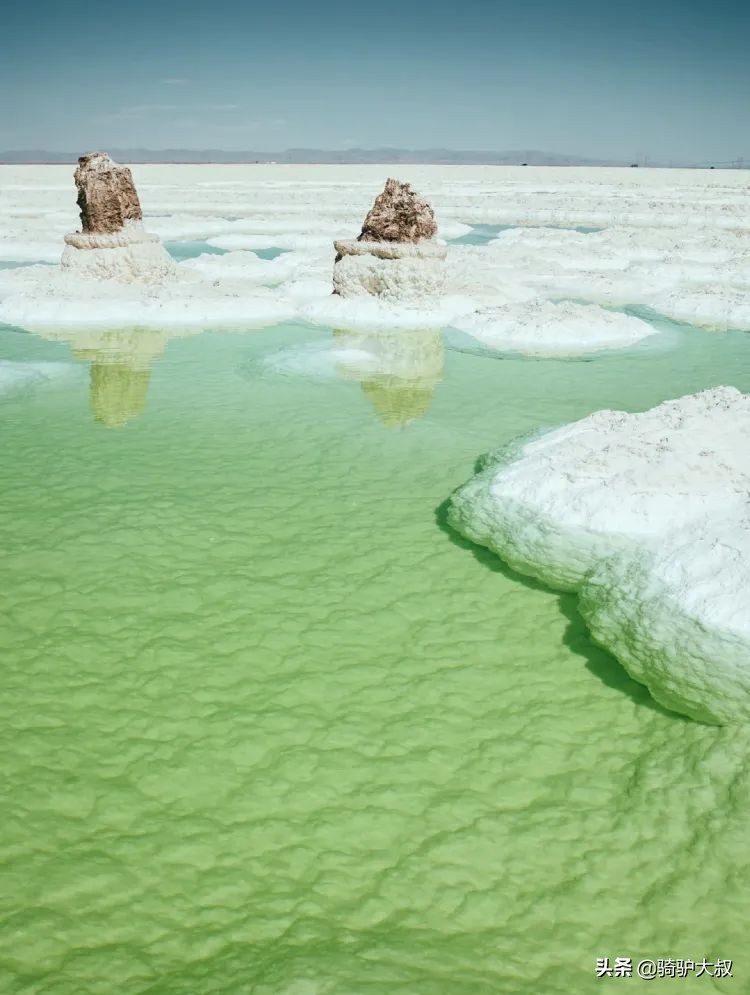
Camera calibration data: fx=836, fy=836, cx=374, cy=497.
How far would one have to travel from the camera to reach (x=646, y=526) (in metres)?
6.20

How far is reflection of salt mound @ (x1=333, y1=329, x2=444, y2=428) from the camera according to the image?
10.2 metres

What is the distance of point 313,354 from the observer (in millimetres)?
12508

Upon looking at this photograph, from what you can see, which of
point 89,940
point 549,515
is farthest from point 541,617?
point 89,940

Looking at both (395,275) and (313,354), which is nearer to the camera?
(313,354)

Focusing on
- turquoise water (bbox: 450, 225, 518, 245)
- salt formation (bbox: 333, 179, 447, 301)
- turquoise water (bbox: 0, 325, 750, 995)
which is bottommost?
turquoise water (bbox: 0, 325, 750, 995)

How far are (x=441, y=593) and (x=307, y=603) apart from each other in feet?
3.02

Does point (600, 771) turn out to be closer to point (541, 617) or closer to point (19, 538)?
point (541, 617)

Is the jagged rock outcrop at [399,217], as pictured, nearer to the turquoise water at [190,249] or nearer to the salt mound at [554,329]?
the salt mound at [554,329]

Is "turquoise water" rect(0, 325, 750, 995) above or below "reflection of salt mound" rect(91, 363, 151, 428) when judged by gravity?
below

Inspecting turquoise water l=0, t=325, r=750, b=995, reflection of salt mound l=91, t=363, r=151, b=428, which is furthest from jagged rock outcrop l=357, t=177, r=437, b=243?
turquoise water l=0, t=325, r=750, b=995

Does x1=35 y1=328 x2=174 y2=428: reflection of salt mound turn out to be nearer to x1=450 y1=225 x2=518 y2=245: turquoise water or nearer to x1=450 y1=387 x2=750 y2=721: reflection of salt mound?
x1=450 y1=387 x2=750 y2=721: reflection of salt mound

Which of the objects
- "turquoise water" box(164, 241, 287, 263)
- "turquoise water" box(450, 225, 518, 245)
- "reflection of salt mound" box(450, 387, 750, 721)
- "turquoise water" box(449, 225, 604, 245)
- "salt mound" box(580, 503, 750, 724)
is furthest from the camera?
"turquoise water" box(449, 225, 604, 245)

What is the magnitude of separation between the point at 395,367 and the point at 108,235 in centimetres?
758

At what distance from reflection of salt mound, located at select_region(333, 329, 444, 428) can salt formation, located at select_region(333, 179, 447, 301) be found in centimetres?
125
